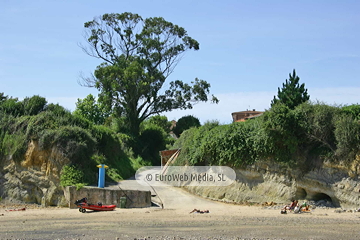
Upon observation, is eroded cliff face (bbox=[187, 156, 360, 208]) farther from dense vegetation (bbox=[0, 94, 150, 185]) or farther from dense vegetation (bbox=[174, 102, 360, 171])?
dense vegetation (bbox=[0, 94, 150, 185])

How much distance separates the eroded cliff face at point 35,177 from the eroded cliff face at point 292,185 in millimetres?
8556

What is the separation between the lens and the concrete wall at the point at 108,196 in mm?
21562

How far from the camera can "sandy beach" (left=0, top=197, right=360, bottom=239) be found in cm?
1508

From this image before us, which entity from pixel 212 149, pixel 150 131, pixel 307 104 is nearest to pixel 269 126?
pixel 307 104

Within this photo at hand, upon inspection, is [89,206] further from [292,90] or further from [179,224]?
[292,90]

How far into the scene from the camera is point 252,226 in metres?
16.5

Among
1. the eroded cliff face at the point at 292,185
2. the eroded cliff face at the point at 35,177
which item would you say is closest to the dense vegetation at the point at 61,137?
the eroded cliff face at the point at 35,177

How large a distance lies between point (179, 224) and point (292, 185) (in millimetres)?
7164

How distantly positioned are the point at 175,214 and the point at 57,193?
24.3 ft

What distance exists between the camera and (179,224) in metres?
17.1

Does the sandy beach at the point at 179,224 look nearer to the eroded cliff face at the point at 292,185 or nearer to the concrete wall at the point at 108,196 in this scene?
the concrete wall at the point at 108,196

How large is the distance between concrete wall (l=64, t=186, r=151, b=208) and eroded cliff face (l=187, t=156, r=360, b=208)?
13.3 ft

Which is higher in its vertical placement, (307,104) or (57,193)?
(307,104)

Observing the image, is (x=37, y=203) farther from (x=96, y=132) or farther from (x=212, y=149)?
(x=212, y=149)
